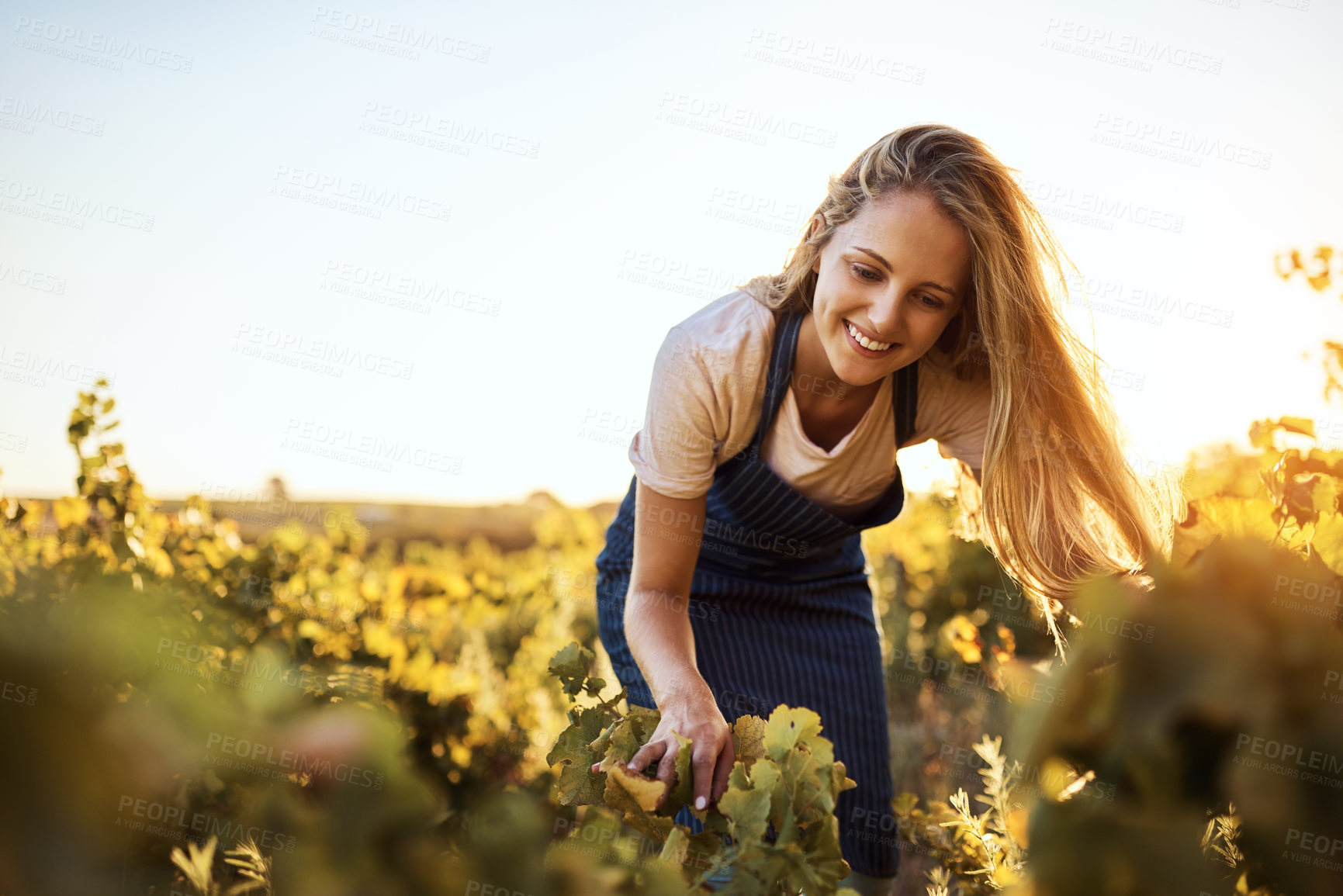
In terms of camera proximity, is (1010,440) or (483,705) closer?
(1010,440)

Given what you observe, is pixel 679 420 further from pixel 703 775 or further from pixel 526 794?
pixel 526 794

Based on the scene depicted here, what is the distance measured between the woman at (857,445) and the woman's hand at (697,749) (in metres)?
0.03

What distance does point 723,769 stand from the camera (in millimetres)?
Result: 1534

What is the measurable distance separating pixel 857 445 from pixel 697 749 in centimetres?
121

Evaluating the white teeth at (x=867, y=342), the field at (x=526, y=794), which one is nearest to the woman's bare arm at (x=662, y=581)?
the white teeth at (x=867, y=342)

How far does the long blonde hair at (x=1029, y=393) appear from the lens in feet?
6.99

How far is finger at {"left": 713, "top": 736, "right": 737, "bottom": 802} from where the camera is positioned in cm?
150

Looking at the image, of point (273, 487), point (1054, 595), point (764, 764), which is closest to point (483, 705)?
point (273, 487)

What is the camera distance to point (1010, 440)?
2232 millimetres

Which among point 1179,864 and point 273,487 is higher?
point 1179,864

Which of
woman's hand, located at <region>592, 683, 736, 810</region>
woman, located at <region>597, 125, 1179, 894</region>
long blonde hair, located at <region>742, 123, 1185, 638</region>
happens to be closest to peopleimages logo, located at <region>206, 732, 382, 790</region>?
woman's hand, located at <region>592, 683, 736, 810</region>

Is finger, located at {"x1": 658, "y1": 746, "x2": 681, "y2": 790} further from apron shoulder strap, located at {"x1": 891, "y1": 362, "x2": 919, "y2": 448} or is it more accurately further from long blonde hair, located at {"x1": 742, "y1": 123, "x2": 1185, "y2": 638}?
apron shoulder strap, located at {"x1": 891, "y1": 362, "x2": 919, "y2": 448}

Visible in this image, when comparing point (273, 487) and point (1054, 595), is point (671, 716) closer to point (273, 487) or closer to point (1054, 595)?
point (1054, 595)

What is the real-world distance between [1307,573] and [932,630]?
530 centimetres
